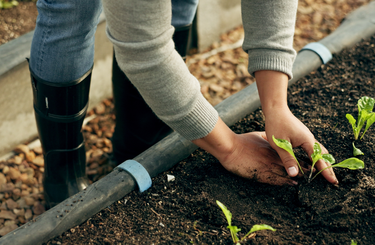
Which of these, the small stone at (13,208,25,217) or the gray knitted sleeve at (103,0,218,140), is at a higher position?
the gray knitted sleeve at (103,0,218,140)

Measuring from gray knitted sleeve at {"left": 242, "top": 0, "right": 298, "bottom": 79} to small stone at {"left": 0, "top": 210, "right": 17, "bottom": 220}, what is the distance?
4.00 ft

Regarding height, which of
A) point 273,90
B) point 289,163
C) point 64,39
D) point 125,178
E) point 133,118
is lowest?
point 133,118

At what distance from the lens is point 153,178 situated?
126 centimetres

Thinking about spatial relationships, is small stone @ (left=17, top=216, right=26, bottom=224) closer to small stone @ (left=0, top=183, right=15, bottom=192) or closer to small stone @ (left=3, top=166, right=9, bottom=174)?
small stone @ (left=0, top=183, right=15, bottom=192)

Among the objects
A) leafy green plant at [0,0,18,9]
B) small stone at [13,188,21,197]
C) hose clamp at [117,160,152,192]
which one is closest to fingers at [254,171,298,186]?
hose clamp at [117,160,152,192]

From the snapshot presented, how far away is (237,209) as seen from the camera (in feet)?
3.74

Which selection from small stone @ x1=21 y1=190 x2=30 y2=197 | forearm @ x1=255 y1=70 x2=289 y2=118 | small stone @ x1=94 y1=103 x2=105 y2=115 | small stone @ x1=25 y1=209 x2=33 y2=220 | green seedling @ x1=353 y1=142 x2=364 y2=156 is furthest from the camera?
small stone @ x1=94 y1=103 x2=105 y2=115

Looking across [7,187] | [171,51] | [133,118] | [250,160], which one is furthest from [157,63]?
[7,187]

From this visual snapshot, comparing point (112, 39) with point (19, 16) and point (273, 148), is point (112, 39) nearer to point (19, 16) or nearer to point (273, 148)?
point (273, 148)

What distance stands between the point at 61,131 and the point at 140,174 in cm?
39

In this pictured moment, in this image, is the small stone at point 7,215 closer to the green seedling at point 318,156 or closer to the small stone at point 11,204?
the small stone at point 11,204

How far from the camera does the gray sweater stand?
0.84 m

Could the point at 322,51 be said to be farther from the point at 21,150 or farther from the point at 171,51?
the point at 21,150

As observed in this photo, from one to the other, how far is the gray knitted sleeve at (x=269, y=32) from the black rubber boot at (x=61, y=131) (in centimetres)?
61
